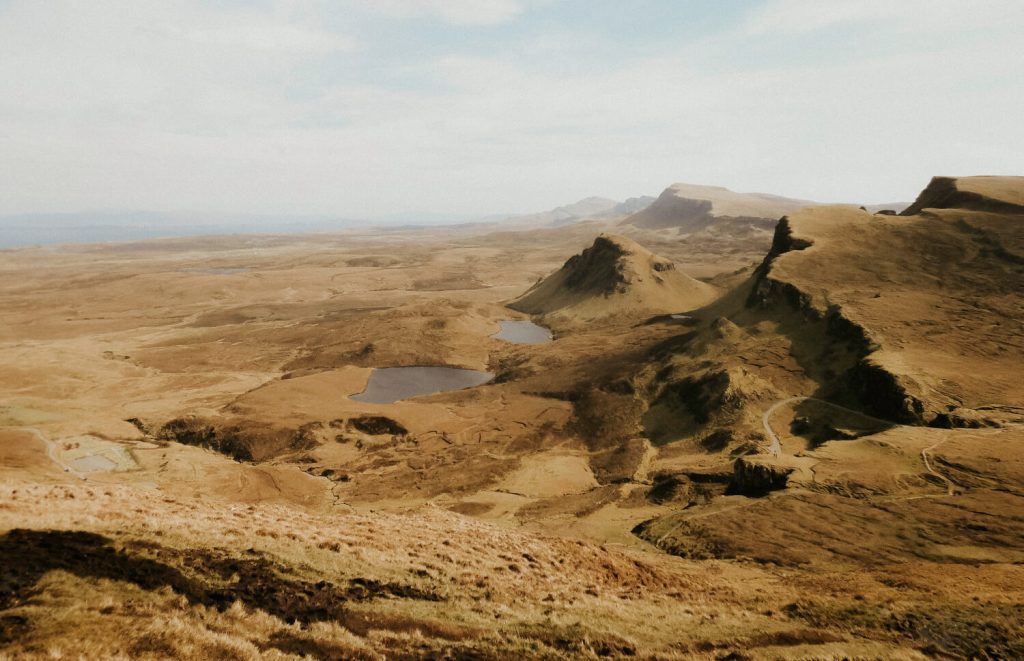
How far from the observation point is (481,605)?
1550 centimetres

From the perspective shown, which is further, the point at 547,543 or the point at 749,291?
the point at 749,291

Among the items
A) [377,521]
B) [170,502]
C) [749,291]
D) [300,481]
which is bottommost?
[300,481]

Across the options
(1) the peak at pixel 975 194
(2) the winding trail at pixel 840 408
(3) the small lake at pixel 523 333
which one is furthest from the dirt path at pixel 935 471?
(3) the small lake at pixel 523 333

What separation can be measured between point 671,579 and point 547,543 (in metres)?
5.41

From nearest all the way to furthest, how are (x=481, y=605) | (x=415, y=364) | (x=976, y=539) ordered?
(x=481, y=605), (x=976, y=539), (x=415, y=364)

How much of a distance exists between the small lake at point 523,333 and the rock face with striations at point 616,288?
6267mm

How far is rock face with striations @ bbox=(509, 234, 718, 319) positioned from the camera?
9206 centimetres

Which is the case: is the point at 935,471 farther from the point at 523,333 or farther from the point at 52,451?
the point at 523,333

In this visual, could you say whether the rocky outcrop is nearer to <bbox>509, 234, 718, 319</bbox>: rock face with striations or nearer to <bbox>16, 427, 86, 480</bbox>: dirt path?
<bbox>16, 427, 86, 480</bbox>: dirt path

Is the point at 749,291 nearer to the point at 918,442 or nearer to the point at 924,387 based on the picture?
the point at 924,387

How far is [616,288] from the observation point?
313 ft

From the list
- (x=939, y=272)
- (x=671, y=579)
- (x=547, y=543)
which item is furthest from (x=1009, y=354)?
(x=547, y=543)

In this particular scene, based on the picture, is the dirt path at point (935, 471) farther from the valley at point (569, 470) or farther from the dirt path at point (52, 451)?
the dirt path at point (52, 451)

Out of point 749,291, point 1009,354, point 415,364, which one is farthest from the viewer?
point 415,364
